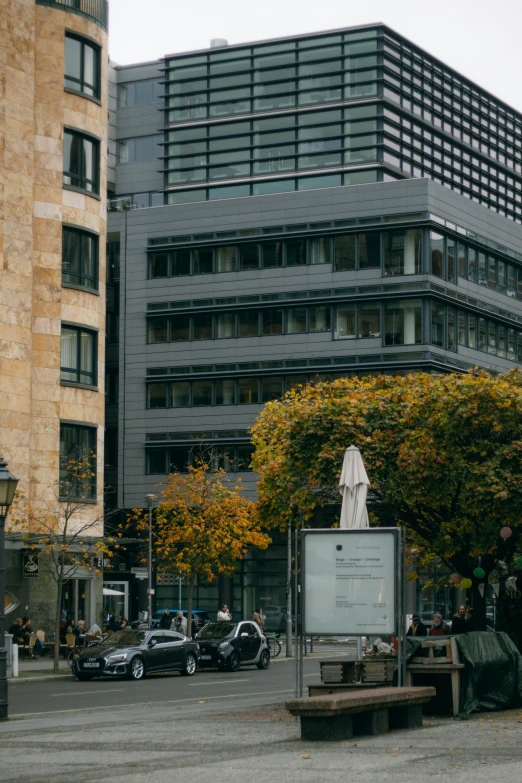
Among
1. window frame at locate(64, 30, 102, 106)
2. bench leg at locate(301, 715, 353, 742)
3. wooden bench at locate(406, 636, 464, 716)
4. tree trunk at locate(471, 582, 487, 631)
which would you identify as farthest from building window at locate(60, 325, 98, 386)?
bench leg at locate(301, 715, 353, 742)

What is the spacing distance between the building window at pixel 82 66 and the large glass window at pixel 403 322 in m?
23.4

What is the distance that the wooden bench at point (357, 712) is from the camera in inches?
643

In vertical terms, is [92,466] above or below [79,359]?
below

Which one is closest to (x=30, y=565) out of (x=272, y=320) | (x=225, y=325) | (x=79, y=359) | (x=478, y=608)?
(x=79, y=359)

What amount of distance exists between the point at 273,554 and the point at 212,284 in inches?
584

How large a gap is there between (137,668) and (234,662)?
5.54 meters

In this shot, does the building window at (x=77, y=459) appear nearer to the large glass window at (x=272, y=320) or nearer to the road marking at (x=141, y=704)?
the road marking at (x=141, y=704)

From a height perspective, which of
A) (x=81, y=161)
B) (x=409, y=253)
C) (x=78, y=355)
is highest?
(x=409, y=253)

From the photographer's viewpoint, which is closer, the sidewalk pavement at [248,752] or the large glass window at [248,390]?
the sidewalk pavement at [248,752]

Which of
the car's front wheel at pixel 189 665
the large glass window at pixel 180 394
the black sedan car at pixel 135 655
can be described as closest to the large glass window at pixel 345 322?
the large glass window at pixel 180 394

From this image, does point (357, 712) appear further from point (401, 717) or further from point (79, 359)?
point (79, 359)

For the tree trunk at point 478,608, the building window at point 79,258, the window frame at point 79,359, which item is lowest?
the tree trunk at point 478,608

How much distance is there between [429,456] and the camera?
29.1m

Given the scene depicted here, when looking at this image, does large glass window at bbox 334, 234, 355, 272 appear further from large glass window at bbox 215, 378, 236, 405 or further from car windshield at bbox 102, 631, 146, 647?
car windshield at bbox 102, 631, 146, 647
